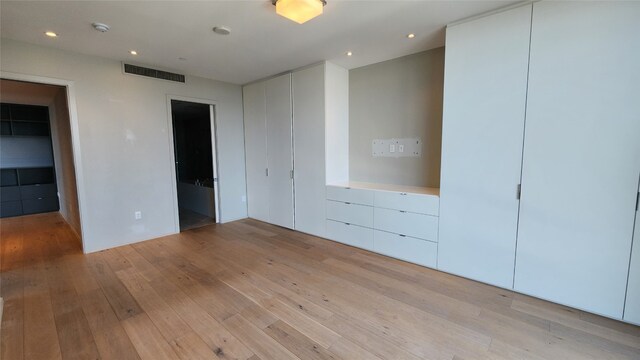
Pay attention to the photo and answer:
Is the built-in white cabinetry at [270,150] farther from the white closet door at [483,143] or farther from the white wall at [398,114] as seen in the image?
the white closet door at [483,143]

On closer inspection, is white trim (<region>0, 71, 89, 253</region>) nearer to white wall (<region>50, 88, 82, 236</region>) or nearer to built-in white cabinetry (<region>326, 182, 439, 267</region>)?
white wall (<region>50, 88, 82, 236</region>)

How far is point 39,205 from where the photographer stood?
19.4ft

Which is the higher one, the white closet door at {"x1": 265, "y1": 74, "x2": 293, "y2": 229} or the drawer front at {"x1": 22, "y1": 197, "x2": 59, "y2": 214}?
the white closet door at {"x1": 265, "y1": 74, "x2": 293, "y2": 229}

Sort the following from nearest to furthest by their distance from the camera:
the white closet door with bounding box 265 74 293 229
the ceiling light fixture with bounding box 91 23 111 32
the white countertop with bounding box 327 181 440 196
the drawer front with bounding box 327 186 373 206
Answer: the ceiling light fixture with bounding box 91 23 111 32 → the white countertop with bounding box 327 181 440 196 → the drawer front with bounding box 327 186 373 206 → the white closet door with bounding box 265 74 293 229

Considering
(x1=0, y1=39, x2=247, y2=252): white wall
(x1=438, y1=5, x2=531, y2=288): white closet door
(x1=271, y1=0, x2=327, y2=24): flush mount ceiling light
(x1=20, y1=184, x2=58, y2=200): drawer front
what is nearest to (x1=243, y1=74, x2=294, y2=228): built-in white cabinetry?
(x1=0, y1=39, x2=247, y2=252): white wall

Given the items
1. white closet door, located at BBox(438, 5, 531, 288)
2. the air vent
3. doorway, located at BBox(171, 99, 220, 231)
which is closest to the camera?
white closet door, located at BBox(438, 5, 531, 288)

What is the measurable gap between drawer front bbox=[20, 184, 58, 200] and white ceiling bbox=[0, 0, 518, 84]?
4.57 meters

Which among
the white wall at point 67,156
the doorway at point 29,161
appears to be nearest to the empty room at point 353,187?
the white wall at point 67,156

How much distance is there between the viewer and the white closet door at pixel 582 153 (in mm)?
1953

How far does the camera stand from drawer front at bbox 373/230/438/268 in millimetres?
2988

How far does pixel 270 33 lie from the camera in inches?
112

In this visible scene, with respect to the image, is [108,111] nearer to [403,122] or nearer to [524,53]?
[403,122]

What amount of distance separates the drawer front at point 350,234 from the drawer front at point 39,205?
6.72 metres

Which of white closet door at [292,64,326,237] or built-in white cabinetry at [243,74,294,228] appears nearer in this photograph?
white closet door at [292,64,326,237]
